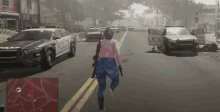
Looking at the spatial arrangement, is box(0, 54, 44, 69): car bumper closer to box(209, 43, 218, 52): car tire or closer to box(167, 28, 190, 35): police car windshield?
box(167, 28, 190, 35): police car windshield

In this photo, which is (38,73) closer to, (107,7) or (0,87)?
(0,87)

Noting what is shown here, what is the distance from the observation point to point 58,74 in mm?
8984

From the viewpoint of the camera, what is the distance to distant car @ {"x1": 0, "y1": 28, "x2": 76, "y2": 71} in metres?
9.00

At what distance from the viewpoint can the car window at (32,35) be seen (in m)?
11.1

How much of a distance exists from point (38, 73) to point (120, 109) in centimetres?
494

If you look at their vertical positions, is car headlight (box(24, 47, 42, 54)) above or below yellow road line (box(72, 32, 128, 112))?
above

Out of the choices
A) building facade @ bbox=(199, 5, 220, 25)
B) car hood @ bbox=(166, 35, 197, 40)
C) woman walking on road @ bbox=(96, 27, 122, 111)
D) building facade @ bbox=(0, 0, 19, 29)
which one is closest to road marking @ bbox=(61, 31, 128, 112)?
woman walking on road @ bbox=(96, 27, 122, 111)

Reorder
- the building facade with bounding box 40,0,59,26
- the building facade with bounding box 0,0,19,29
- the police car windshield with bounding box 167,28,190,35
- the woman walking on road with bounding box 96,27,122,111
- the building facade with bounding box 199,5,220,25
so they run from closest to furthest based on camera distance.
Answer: the woman walking on road with bounding box 96,27,122,111
the police car windshield with bounding box 167,28,190,35
the building facade with bounding box 0,0,19,29
the building facade with bounding box 40,0,59,26
the building facade with bounding box 199,5,220,25

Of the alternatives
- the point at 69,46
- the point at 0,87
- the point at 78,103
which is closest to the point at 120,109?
the point at 78,103

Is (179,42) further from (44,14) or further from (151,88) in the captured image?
(44,14)

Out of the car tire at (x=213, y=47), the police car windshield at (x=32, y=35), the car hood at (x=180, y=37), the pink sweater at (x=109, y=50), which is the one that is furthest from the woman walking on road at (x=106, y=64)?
the car tire at (x=213, y=47)
